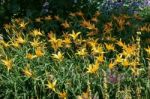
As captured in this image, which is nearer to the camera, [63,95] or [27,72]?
[63,95]

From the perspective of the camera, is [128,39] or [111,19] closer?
[128,39]

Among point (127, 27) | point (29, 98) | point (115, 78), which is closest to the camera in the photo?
point (115, 78)

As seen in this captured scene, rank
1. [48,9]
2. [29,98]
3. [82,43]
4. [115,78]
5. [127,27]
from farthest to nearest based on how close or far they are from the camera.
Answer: [48,9]
[127,27]
[82,43]
[29,98]
[115,78]

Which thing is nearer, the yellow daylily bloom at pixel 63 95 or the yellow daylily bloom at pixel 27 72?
the yellow daylily bloom at pixel 63 95

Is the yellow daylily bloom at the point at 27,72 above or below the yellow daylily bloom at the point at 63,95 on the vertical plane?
above

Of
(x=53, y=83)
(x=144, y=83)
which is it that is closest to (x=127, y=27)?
(x=144, y=83)

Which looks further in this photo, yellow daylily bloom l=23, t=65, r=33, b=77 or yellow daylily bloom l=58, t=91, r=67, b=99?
yellow daylily bloom l=23, t=65, r=33, b=77

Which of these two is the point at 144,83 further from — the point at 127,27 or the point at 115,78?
the point at 127,27

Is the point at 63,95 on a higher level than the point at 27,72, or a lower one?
lower

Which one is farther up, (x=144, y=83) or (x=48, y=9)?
(x=48, y=9)

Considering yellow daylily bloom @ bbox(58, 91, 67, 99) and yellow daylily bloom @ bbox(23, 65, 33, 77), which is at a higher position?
yellow daylily bloom @ bbox(23, 65, 33, 77)

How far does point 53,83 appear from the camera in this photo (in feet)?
13.0

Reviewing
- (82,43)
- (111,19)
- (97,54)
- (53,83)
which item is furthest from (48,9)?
(53,83)

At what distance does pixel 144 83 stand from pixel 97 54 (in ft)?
2.01
